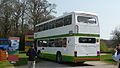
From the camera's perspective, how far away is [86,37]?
17891 mm

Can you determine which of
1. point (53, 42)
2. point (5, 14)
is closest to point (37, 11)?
point (5, 14)

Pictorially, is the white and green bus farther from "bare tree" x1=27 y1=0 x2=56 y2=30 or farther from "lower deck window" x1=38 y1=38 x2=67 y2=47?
"bare tree" x1=27 y1=0 x2=56 y2=30

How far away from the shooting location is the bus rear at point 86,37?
1750cm

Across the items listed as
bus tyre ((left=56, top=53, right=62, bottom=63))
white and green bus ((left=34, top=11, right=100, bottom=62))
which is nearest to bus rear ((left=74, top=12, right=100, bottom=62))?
white and green bus ((left=34, top=11, right=100, bottom=62))

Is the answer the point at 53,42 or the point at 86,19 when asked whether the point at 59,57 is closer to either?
the point at 53,42

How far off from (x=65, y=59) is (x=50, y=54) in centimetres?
409

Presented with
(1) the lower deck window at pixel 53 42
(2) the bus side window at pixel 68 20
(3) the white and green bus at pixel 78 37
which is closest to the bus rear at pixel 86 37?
(3) the white and green bus at pixel 78 37

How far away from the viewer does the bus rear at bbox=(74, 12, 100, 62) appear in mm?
17500

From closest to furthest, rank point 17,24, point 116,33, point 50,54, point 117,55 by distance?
point 117,55, point 50,54, point 17,24, point 116,33

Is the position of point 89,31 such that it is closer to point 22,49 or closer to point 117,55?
point 117,55

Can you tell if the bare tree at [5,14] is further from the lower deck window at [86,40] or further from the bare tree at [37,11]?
the lower deck window at [86,40]

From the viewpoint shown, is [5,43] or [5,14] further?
[5,43]

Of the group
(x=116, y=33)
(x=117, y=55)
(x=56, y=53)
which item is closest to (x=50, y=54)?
(x=56, y=53)

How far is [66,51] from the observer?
1852cm
